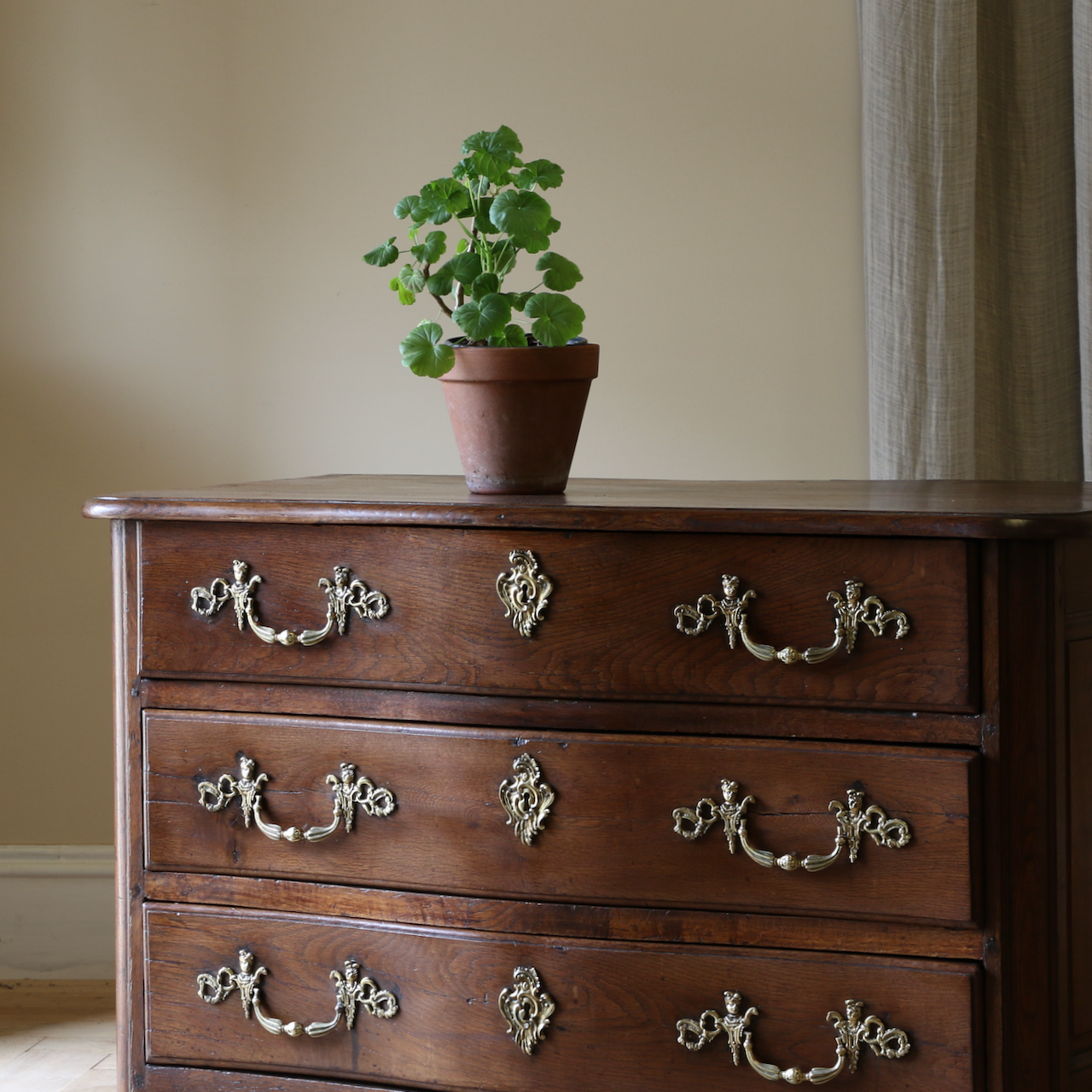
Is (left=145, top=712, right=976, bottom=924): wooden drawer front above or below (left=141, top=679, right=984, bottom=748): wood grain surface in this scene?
below

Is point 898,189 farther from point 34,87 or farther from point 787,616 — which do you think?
point 34,87

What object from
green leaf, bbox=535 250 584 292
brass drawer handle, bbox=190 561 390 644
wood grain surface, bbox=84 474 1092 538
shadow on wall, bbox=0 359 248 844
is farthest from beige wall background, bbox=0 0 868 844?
brass drawer handle, bbox=190 561 390 644

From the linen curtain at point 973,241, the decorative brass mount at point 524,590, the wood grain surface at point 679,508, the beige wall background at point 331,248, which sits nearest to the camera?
the wood grain surface at point 679,508

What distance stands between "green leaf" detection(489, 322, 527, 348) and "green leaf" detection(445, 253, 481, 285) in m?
0.06

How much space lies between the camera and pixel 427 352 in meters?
1.23

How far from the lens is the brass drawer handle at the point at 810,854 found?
1.08 meters

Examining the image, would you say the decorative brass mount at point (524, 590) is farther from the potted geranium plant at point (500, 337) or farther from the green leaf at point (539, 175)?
Result: the green leaf at point (539, 175)

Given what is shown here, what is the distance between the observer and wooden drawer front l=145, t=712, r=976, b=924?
3.55ft

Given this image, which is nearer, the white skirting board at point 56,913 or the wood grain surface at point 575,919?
the wood grain surface at point 575,919

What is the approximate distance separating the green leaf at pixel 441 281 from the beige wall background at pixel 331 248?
659 mm

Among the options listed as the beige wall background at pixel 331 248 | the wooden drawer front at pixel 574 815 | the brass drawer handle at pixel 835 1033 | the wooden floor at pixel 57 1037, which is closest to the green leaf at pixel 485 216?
the wooden drawer front at pixel 574 815

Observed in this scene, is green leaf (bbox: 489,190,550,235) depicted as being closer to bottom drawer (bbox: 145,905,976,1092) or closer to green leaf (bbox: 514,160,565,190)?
green leaf (bbox: 514,160,565,190)

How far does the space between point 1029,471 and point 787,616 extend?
842 millimetres

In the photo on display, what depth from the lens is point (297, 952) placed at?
1.24 m
